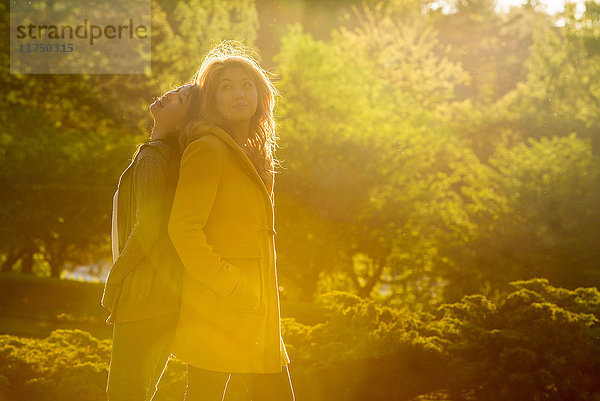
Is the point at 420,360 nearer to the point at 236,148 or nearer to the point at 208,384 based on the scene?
the point at 208,384

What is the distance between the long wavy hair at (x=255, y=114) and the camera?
130 inches

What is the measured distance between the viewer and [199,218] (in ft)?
10.0

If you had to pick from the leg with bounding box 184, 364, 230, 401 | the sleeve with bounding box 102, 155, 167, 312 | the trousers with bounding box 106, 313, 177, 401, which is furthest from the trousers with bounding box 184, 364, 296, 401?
the sleeve with bounding box 102, 155, 167, 312

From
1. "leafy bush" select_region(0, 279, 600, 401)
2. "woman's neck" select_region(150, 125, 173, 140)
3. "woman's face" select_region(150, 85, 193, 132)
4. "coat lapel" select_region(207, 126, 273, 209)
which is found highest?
"woman's face" select_region(150, 85, 193, 132)

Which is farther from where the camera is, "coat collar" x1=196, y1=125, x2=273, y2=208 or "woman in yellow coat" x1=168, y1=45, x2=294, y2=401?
"coat collar" x1=196, y1=125, x2=273, y2=208

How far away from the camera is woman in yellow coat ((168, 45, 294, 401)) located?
3078 millimetres

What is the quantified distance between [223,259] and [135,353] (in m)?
0.56

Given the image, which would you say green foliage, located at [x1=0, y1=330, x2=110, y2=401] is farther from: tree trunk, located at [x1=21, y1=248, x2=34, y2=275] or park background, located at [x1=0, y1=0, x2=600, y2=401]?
tree trunk, located at [x1=21, y1=248, x2=34, y2=275]

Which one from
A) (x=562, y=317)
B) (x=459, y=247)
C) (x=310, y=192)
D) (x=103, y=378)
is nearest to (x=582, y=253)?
(x=459, y=247)

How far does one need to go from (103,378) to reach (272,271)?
3.75m

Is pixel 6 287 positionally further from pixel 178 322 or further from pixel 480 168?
pixel 178 322

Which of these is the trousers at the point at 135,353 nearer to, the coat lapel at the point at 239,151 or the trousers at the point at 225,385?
the trousers at the point at 225,385

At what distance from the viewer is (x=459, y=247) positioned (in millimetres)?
14586

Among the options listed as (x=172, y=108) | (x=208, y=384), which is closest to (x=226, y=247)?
(x=208, y=384)
